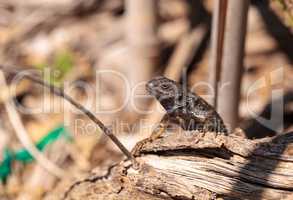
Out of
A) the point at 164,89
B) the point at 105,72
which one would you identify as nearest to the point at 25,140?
the point at 105,72

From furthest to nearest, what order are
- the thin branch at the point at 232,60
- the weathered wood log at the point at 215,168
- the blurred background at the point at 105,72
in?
the blurred background at the point at 105,72, the thin branch at the point at 232,60, the weathered wood log at the point at 215,168

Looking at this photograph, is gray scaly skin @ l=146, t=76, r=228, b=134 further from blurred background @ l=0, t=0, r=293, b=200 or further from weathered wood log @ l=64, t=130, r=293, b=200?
blurred background @ l=0, t=0, r=293, b=200

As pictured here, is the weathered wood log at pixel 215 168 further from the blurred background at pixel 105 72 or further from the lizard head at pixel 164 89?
the blurred background at pixel 105 72

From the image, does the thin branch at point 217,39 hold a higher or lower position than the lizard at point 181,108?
higher

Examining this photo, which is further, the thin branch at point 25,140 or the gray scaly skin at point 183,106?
the thin branch at point 25,140

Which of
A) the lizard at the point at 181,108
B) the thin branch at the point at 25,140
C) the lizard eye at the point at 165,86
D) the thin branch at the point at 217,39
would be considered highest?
the thin branch at the point at 217,39

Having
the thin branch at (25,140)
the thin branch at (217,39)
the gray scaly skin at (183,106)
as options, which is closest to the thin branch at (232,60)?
the thin branch at (217,39)

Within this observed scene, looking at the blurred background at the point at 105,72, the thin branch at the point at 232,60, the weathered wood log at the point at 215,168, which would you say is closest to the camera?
the weathered wood log at the point at 215,168
